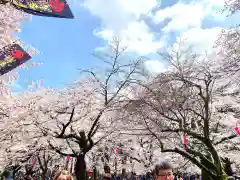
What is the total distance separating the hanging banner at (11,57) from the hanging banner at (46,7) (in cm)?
189

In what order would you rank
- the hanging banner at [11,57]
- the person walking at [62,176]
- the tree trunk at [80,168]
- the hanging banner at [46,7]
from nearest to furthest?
the person walking at [62,176], the hanging banner at [46,7], the hanging banner at [11,57], the tree trunk at [80,168]

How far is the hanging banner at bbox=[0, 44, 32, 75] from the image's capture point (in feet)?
25.4

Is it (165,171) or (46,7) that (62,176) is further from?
(46,7)

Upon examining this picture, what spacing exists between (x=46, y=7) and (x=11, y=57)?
7.88 ft

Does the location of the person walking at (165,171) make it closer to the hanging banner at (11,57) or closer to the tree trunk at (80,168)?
the hanging banner at (11,57)

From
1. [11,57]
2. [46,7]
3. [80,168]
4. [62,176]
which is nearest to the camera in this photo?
[62,176]

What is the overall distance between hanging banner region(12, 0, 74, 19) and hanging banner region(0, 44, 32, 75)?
1.89 meters

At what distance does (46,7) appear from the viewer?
264 inches

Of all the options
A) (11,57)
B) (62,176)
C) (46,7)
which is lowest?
(62,176)

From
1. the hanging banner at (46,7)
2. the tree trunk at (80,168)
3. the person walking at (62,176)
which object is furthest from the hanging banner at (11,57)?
the person walking at (62,176)

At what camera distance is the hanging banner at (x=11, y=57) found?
7.75 metres

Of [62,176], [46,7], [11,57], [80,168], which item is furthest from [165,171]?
[80,168]

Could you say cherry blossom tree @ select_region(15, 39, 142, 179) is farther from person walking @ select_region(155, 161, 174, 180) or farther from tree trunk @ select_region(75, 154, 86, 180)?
person walking @ select_region(155, 161, 174, 180)

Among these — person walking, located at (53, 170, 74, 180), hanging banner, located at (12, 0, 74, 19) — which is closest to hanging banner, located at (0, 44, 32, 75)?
hanging banner, located at (12, 0, 74, 19)
